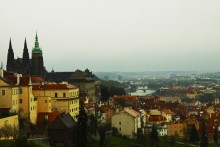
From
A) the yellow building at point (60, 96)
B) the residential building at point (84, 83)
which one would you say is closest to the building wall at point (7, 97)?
the yellow building at point (60, 96)

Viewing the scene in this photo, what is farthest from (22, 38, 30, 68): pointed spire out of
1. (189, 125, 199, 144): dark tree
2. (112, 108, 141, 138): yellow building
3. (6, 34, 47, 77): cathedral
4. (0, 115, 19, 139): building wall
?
(0, 115, 19, 139): building wall

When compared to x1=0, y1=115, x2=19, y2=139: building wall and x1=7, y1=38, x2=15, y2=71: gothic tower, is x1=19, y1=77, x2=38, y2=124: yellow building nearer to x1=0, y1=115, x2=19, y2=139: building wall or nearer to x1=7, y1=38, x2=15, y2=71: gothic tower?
x1=0, y1=115, x2=19, y2=139: building wall

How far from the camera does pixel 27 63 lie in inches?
4067

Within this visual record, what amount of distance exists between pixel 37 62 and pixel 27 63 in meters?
3.39

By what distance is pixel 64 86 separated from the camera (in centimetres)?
6059

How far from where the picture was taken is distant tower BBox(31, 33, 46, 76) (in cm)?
10562

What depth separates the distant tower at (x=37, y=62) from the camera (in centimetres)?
10562

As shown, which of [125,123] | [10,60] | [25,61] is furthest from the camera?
[25,61]

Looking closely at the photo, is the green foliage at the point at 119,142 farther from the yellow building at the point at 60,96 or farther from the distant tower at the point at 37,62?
the distant tower at the point at 37,62

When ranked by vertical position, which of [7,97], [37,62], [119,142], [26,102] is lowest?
[119,142]

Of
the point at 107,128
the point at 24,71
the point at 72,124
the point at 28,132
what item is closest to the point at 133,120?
the point at 107,128

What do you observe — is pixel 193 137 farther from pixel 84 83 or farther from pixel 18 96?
pixel 18 96

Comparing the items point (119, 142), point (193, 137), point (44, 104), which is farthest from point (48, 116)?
point (193, 137)

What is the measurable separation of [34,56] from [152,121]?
117 ft
